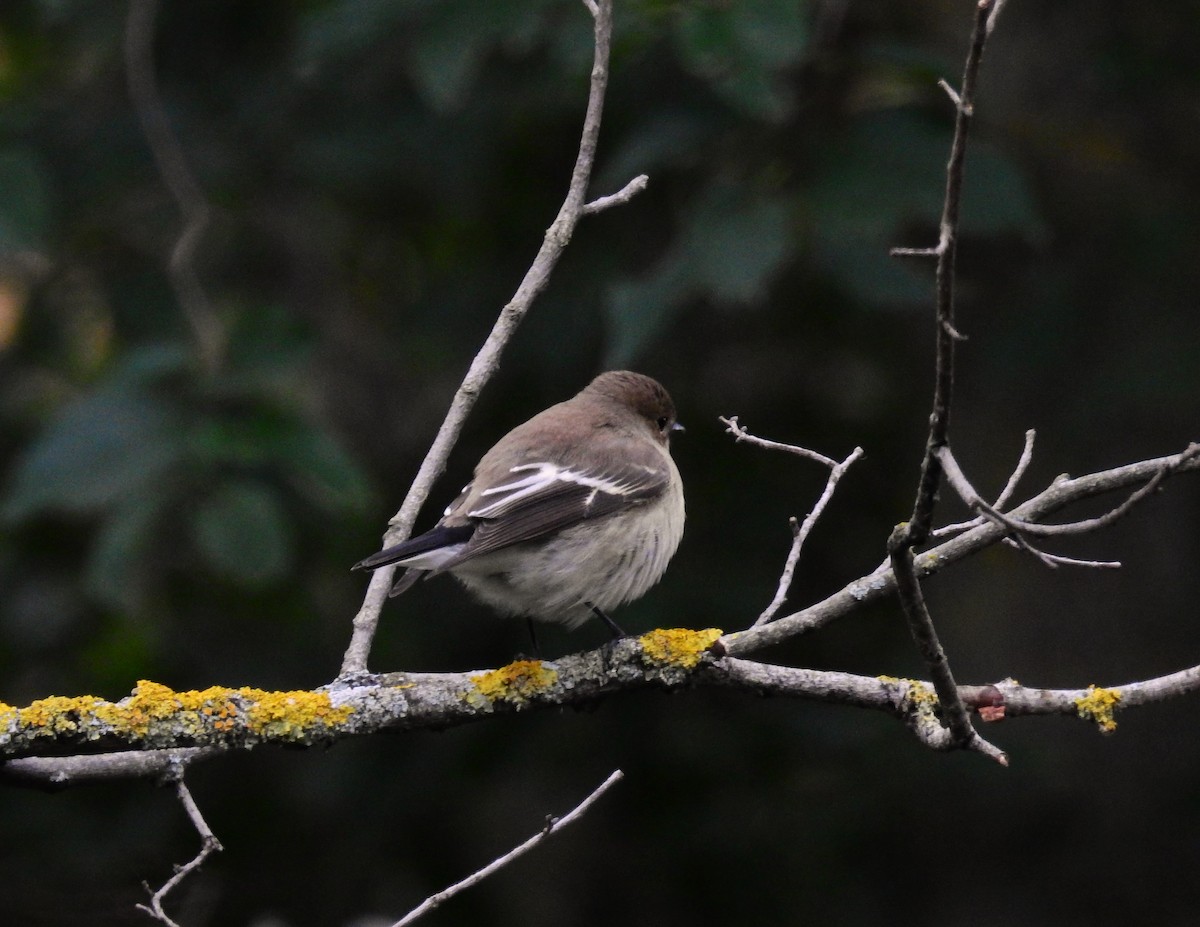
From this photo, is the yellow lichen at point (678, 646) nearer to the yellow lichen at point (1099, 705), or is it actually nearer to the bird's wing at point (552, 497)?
the bird's wing at point (552, 497)

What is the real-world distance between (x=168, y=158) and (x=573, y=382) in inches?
67.4

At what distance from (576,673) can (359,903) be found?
2649 mm

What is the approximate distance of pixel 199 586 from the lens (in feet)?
17.6

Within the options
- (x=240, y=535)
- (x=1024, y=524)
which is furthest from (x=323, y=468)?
(x=1024, y=524)

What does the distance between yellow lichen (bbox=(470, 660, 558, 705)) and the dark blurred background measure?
162 cm

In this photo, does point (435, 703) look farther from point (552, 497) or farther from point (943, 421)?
point (943, 421)

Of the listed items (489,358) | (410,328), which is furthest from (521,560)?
(410,328)

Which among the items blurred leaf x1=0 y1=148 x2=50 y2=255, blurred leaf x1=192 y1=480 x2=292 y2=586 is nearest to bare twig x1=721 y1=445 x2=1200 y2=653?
blurred leaf x1=192 y1=480 x2=292 y2=586

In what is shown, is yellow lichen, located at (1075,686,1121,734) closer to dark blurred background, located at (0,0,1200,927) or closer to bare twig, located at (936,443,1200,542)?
bare twig, located at (936,443,1200,542)

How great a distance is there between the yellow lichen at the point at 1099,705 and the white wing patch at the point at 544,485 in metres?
1.54

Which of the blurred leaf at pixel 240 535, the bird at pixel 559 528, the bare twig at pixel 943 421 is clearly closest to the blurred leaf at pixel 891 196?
the bird at pixel 559 528

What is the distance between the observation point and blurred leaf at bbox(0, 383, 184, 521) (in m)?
4.00

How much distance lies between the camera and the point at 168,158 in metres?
5.19

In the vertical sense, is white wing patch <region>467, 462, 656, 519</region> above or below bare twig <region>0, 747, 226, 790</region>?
below
